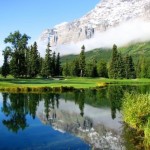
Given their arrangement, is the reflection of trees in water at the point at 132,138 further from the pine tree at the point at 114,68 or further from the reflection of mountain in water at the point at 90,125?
the pine tree at the point at 114,68

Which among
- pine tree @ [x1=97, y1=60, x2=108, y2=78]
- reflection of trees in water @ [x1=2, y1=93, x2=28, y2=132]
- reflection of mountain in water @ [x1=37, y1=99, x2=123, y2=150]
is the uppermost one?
pine tree @ [x1=97, y1=60, x2=108, y2=78]

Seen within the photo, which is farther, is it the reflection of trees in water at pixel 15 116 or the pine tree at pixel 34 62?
the pine tree at pixel 34 62

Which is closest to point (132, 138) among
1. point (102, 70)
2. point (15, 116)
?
point (15, 116)

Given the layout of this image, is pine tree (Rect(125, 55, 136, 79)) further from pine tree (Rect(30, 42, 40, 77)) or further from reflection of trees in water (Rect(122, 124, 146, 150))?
reflection of trees in water (Rect(122, 124, 146, 150))

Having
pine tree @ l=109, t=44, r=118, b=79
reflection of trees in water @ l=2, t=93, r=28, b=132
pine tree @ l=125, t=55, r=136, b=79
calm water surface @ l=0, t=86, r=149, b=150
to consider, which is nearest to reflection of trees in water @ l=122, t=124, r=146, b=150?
calm water surface @ l=0, t=86, r=149, b=150

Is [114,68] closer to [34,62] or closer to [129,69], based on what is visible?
[129,69]

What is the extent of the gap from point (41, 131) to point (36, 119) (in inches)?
288

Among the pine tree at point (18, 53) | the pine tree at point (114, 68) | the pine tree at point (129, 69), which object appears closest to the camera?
the pine tree at point (18, 53)

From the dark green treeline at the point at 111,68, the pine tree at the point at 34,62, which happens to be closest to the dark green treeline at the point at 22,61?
the pine tree at the point at 34,62

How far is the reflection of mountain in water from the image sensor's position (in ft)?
89.3

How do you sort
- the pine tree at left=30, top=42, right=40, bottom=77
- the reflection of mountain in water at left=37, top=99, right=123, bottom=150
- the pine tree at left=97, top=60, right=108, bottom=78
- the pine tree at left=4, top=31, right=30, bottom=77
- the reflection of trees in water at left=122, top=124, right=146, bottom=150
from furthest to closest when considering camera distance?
the pine tree at left=97, top=60, right=108, bottom=78, the pine tree at left=30, top=42, right=40, bottom=77, the pine tree at left=4, top=31, right=30, bottom=77, the reflection of mountain in water at left=37, top=99, right=123, bottom=150, the reflection of trees in water at left=122, top=124, right=146, bottom=150

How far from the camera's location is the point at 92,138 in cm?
2819

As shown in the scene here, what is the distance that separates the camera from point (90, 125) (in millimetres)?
35250

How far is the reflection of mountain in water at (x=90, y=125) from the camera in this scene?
27219mm
